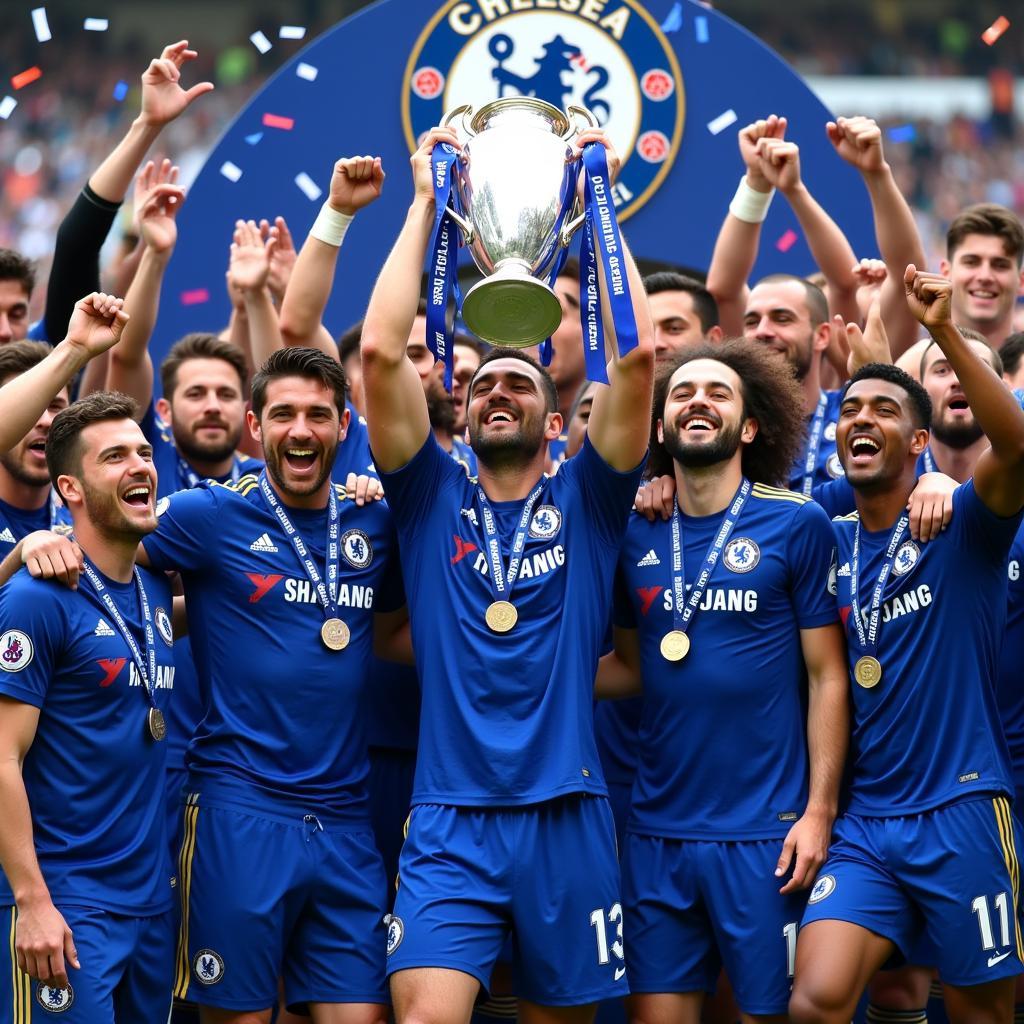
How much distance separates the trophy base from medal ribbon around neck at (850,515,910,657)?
4.32 feet

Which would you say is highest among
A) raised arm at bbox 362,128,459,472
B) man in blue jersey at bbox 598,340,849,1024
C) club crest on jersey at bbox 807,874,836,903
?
raised arm at bbox 362,128,459,472

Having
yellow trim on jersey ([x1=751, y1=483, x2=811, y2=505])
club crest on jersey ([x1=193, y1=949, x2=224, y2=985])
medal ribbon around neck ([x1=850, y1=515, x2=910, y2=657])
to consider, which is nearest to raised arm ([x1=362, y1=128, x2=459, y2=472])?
yellow trim on jersey ([x1=751, y1=483, x2=811, y2=505])

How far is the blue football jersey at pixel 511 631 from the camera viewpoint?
5082mm

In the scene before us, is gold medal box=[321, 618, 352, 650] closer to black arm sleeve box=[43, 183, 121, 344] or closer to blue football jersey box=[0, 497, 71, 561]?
blue football jersey box=[0, 497, 71, 561]

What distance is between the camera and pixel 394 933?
16.4ft

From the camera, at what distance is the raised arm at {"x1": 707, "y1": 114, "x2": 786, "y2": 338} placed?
6750 millimetres

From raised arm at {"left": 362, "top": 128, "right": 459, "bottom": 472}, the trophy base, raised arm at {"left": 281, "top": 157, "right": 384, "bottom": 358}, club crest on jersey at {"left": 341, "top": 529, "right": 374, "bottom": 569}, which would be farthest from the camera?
Answer: raised arm at {"left": 281, "top": 157, "right": 384, "bottom": 358}

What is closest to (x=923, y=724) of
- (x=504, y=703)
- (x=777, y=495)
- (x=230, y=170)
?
(x=777, y=495)

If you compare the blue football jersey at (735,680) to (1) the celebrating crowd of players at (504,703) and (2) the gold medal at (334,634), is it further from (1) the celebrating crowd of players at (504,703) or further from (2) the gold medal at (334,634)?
(2) the gold medal at (334,634)

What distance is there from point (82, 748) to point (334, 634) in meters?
0.82

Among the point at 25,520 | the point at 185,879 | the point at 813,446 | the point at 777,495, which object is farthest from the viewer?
the point at 813,446

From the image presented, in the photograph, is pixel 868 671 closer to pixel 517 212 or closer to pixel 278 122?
pixel 517 212

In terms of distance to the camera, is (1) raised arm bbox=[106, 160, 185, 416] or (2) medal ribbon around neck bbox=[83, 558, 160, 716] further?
(1) raised arm bbox=[106, 160, 185, 416]

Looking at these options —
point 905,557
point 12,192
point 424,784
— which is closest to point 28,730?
point 424,784
